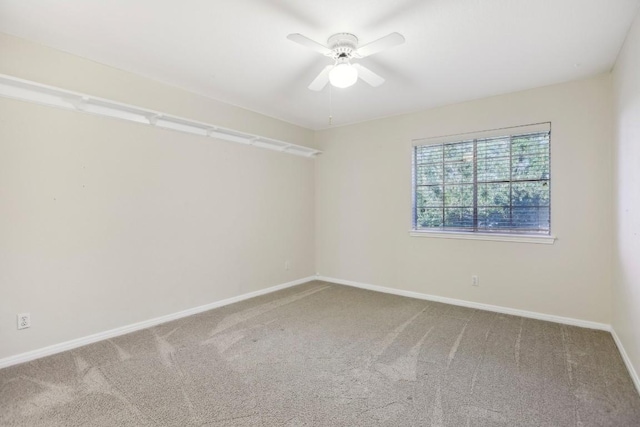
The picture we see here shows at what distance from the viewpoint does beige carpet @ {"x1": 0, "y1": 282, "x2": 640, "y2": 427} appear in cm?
182

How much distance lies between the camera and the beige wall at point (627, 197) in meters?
2.15

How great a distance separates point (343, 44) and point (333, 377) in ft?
8.02

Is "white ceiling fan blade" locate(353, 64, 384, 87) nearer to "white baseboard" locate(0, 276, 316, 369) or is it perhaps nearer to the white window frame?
the white window frame

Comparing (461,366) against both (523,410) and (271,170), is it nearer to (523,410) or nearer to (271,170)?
(523,410)

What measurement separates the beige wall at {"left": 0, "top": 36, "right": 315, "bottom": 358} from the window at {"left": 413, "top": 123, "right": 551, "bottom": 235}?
87.9 inches

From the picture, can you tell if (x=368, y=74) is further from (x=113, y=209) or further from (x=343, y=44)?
(x=113, y=209)

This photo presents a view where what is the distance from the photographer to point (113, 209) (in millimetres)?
2936

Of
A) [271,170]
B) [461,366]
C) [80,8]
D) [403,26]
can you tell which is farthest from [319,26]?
[461,366]

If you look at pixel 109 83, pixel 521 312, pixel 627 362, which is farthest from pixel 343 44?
pixel 521 312

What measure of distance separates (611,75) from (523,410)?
10.2ft

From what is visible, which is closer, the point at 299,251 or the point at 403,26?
the point at 403,26

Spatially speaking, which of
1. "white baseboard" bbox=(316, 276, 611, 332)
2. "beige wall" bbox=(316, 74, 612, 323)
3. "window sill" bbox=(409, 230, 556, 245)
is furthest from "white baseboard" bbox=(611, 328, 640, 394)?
"window sill" bbox=(409, 230, 556, 245)

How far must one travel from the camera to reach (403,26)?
7.41 feet

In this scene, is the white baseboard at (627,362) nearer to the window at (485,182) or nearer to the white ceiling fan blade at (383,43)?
the window at (485,182)
